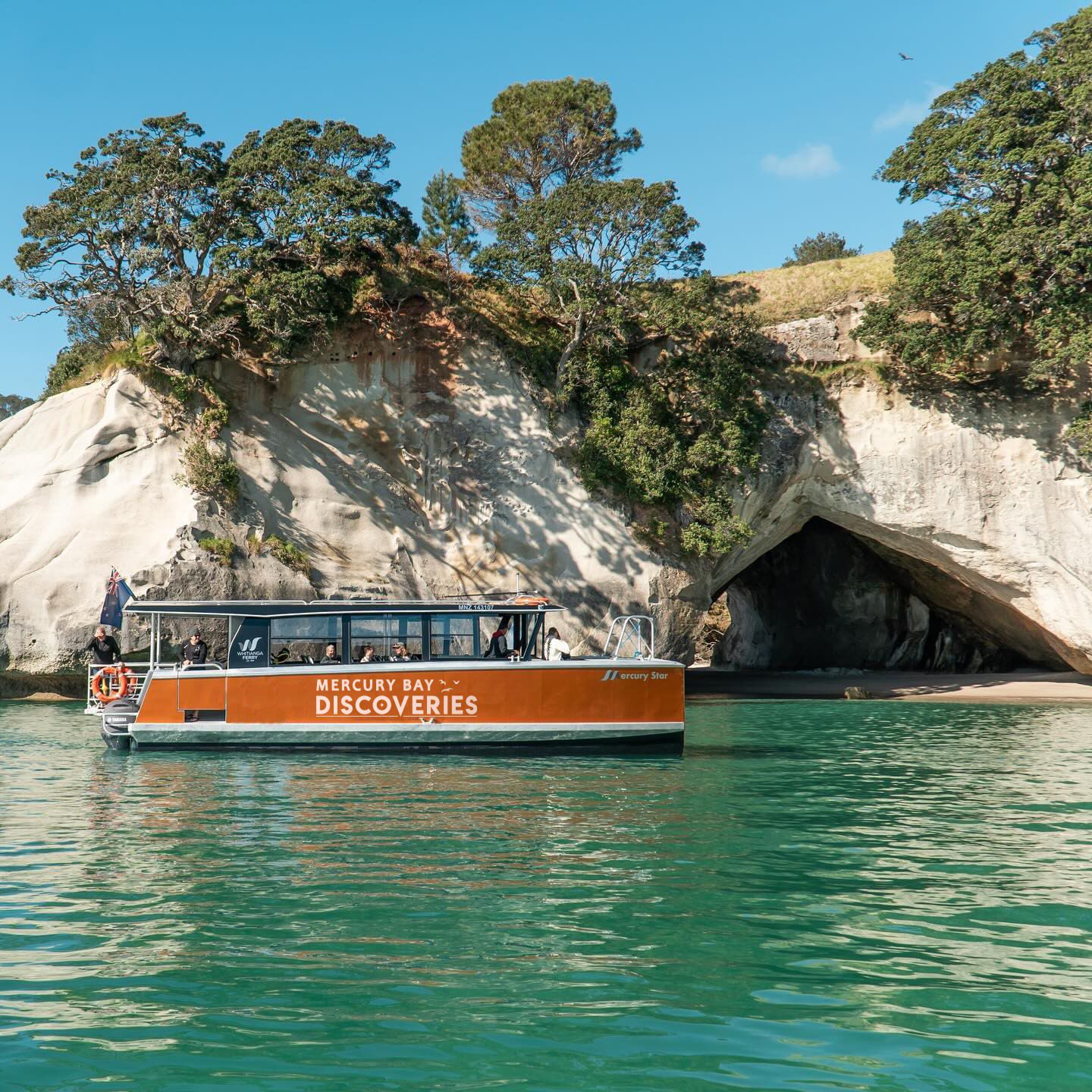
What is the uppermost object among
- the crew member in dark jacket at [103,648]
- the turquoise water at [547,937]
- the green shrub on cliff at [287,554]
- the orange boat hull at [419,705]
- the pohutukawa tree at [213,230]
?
the pohutukawa tree at [213,230]

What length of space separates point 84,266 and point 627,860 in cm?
2818

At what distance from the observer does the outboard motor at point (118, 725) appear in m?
20.9

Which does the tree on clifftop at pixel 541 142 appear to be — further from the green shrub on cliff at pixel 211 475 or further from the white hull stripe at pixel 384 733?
the white hull stripe at pixel 384 733

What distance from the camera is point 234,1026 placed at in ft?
20.4

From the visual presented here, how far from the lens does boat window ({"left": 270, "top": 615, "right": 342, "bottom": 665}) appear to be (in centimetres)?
2097

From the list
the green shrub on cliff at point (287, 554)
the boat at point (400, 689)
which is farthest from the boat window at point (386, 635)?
the green shrub on cliff at point (287, 554)

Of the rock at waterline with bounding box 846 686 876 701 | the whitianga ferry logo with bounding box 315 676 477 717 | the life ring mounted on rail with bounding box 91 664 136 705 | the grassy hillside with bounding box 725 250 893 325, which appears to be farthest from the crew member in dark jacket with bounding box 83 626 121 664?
the grassy hillside with bounding box 725 250 893 325

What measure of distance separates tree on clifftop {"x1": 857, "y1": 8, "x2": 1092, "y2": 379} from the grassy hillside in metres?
4.10

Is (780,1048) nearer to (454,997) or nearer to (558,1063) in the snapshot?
(558,1063)

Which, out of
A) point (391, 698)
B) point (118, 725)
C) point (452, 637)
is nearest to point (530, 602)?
point (452, 637)

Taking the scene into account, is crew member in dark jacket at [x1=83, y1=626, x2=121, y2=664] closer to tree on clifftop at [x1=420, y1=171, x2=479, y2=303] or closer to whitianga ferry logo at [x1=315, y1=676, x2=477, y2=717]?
whitianga ferry logo at [x1=315, y1=676, x2=477, y2=717]

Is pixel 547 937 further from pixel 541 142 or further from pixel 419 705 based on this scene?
pixel 541 142

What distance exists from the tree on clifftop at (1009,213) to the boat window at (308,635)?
22.4m

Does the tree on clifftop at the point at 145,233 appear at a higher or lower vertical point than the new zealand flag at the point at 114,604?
higher
